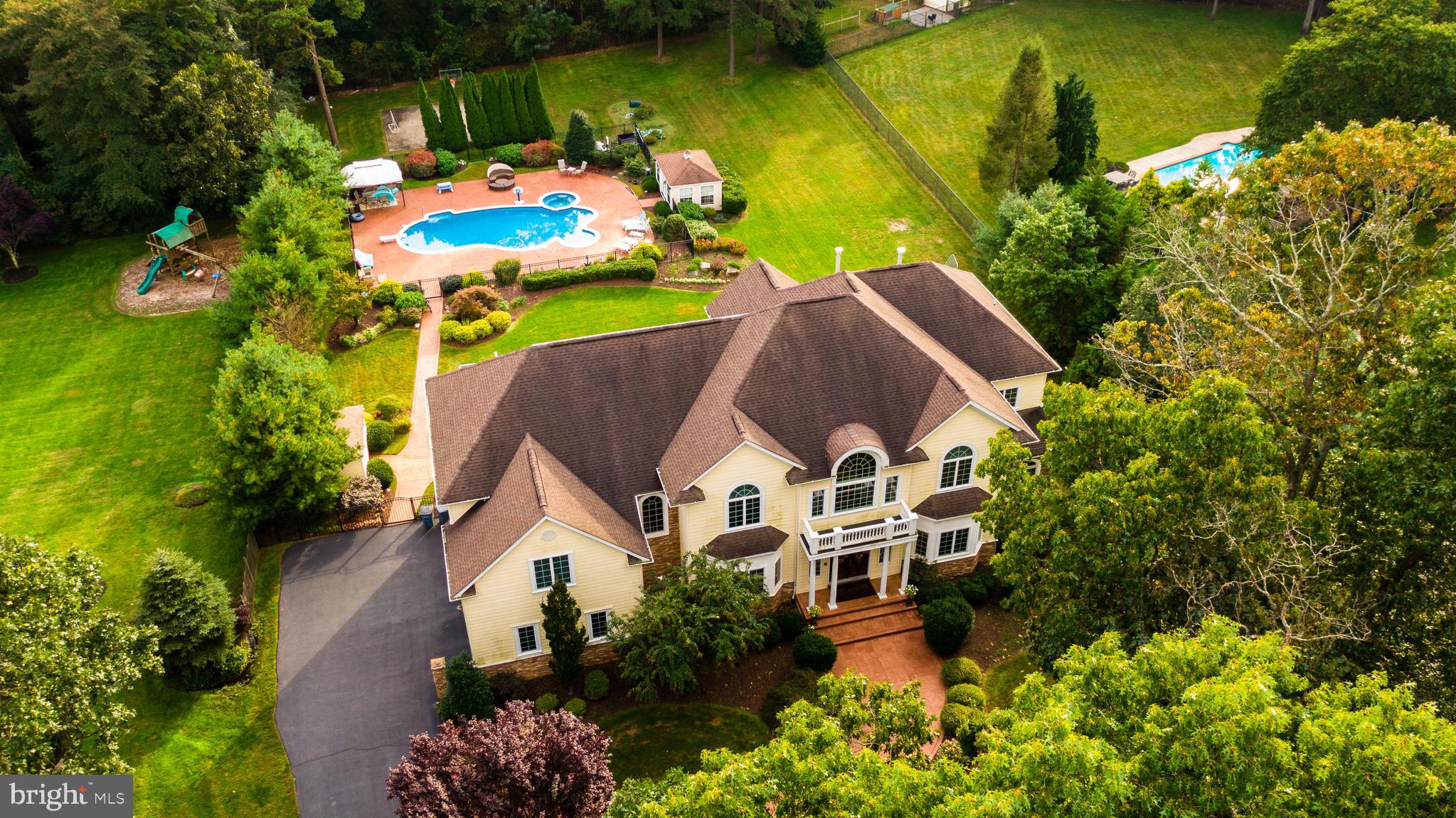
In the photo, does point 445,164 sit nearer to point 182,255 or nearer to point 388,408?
point 182,255

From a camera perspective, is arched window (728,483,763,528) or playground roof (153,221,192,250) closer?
arched window (728,483,763,528)

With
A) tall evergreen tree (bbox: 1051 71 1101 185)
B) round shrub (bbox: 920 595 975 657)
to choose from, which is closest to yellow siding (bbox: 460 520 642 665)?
round shrub (bbox: 920 595 975 657)

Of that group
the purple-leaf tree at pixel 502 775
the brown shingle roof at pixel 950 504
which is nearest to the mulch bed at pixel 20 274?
the purple-leaf tree at pixel 502 775

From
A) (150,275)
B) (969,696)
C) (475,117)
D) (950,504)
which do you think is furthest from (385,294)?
(969,696)

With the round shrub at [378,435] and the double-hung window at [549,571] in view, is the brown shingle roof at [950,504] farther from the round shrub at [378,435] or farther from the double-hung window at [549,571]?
the round shrub at [378,435]

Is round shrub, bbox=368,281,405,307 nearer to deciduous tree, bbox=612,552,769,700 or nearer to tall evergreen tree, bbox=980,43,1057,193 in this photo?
deciduous tree, bbox=612,552,769,700

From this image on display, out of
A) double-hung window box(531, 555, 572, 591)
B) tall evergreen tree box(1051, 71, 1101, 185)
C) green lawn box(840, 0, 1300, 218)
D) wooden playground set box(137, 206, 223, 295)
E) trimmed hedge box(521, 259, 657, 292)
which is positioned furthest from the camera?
green lawn box(840, 0, 1300, 218)
